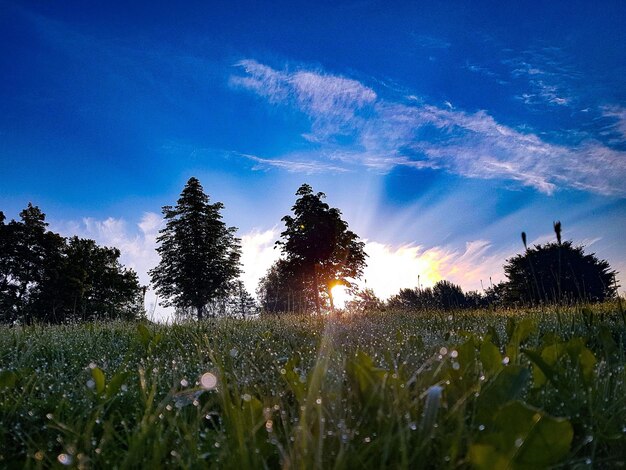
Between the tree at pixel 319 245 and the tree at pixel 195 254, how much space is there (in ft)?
20.1

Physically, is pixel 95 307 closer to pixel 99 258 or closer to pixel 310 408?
pixel 99 258

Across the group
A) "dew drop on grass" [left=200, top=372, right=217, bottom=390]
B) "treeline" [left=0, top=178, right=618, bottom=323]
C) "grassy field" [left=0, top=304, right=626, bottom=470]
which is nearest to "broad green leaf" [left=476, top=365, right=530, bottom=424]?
"grassy field" [left=0, top=304, right=626, bottom=470]

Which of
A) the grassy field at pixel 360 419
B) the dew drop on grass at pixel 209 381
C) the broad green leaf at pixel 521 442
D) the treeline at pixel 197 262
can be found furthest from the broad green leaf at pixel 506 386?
the treeline at pixel 197 262

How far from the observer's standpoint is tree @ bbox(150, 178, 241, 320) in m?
37.9

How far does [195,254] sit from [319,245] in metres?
11.1

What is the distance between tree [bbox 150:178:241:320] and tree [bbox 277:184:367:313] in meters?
6.13

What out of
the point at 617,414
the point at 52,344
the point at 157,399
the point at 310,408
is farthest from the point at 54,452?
the point at 52,344

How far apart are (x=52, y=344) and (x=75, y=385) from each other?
2375 mm

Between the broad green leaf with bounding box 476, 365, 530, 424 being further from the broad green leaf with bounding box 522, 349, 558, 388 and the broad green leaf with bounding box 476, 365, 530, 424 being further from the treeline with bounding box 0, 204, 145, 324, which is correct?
the treeline with bounding box 0, 204, 145, 324

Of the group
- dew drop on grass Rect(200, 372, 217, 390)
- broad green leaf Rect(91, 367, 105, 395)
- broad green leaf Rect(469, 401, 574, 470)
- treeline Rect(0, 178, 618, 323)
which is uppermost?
treeline Rect(0, 178, 618, 323)

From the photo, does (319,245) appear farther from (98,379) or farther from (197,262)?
(98,379)

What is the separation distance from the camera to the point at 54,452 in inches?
72.1

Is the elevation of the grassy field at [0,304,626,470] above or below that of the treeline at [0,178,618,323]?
below

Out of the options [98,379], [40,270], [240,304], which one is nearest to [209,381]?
[98,379]
